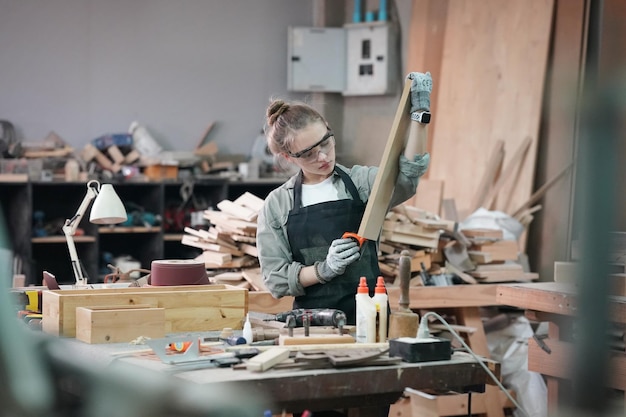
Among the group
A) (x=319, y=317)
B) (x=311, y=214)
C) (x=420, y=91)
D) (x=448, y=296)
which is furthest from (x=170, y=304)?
(x=448, y=296)

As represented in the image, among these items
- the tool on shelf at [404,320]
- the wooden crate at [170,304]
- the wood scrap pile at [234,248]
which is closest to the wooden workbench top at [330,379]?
the tool on shelf at [404,320]

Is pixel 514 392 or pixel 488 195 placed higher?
pixel 488 195

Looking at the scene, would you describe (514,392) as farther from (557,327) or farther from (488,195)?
(488,195)

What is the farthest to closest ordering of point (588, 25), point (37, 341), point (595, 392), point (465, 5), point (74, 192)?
point (74, 192) < point (465, 5) < point (588, 25) < point (37, 341) < point (595, 392)

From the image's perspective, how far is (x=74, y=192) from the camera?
772 centimetres

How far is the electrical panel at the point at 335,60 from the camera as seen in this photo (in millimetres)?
8312

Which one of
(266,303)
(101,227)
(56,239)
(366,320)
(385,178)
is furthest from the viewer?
(101,227)

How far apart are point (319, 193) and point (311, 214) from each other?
0.09m

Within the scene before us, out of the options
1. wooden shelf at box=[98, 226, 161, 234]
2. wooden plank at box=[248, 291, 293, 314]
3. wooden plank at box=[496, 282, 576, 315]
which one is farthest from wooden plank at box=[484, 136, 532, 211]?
wooden shelf at box=[98, 226, 161, 234]

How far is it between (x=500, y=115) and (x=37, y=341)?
5.98 m

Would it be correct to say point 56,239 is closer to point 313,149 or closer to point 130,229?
point 130,229

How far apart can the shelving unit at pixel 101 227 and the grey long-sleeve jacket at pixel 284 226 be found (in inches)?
161

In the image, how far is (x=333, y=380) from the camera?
2.38 meters

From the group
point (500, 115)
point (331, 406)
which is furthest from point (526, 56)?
point (331, 406)
